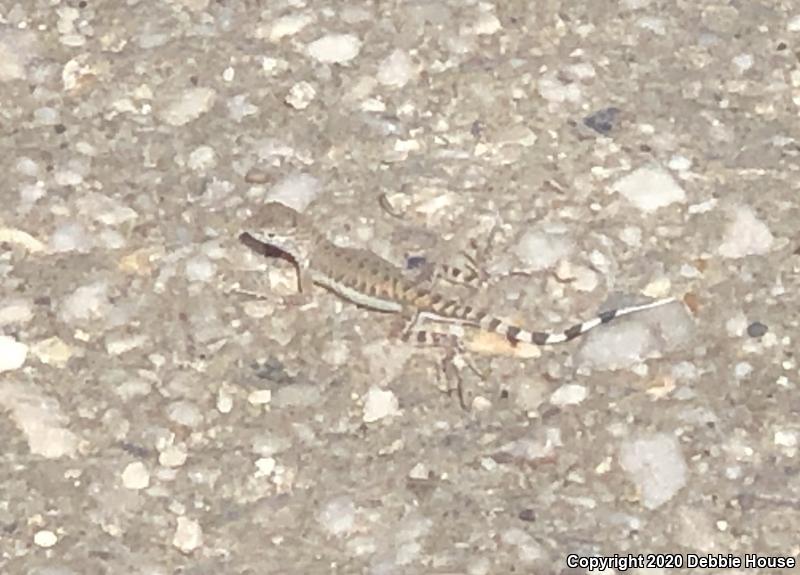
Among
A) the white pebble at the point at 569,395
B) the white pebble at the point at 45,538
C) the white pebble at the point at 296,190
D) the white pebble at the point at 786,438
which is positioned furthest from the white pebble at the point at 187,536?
the white pebble at the point at 786,438

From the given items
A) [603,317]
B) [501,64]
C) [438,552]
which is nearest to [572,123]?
[501,64]

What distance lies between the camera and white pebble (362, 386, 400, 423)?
3881 millimetres

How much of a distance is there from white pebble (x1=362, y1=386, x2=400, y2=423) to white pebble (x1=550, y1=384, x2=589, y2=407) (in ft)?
1.20

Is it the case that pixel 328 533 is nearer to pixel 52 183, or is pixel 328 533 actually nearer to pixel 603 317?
pixel 603 317

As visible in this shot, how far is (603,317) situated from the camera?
13.3 ft

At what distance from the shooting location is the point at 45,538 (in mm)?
3625

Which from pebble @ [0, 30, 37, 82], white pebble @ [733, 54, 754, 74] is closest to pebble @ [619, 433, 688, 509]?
white pebble @ [733, 54, 754, 74]

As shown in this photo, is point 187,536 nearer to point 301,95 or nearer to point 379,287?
point 379,287

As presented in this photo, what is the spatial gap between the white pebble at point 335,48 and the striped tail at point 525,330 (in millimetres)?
1038

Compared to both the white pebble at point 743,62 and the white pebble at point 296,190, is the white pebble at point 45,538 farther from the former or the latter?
the white pebble at point 743,62

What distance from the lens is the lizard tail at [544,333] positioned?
4.02 metres

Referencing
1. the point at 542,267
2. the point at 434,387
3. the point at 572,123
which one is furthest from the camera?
the point at 572,123

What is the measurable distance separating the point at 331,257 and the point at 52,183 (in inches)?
32.8

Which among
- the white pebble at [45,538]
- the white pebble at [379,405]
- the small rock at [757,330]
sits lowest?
the small rock at [757,330]
